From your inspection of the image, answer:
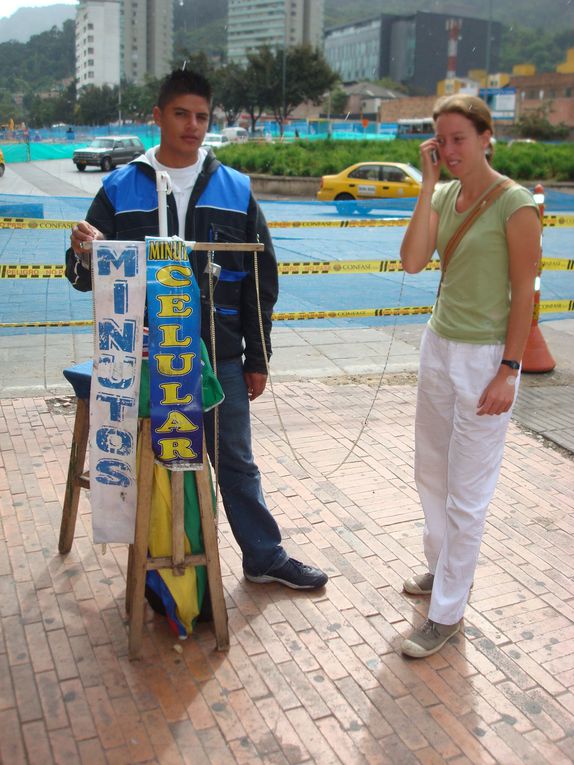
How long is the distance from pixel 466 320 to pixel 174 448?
1.18 metres

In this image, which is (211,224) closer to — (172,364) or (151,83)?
(172,364)

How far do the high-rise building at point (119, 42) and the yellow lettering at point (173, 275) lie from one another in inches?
3914

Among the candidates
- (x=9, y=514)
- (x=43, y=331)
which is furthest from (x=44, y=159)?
(x=9, y=514)

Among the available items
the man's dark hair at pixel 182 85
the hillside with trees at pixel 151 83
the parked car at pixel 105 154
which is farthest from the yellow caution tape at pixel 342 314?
the hillside with trees at pixel 151 83

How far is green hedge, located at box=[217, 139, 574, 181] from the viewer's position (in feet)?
93.9

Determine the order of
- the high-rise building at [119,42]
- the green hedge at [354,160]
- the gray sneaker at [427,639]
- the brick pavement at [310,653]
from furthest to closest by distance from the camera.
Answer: the high-rise building at [119,42] < the green hedge at [354,160] < the gray sneaker at [427,639] < the brick pavement at [310,653]

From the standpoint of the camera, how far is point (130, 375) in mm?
2920

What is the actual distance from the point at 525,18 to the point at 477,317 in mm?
179951

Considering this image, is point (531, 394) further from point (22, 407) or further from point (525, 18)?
point (525, 18)

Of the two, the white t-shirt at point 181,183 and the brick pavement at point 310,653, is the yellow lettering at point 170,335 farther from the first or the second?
the brick pavement at point 310,653

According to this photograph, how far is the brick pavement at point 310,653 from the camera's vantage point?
8.76ft

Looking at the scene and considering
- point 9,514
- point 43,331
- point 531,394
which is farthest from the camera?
point 43,331

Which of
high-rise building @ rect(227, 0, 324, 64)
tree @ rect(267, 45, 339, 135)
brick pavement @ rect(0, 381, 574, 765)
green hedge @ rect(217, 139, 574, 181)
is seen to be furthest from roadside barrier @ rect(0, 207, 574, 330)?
high-rise building @ rect(227, 0, 324, 64)

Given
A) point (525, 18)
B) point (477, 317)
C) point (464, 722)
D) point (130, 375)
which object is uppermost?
point (525, 18)
